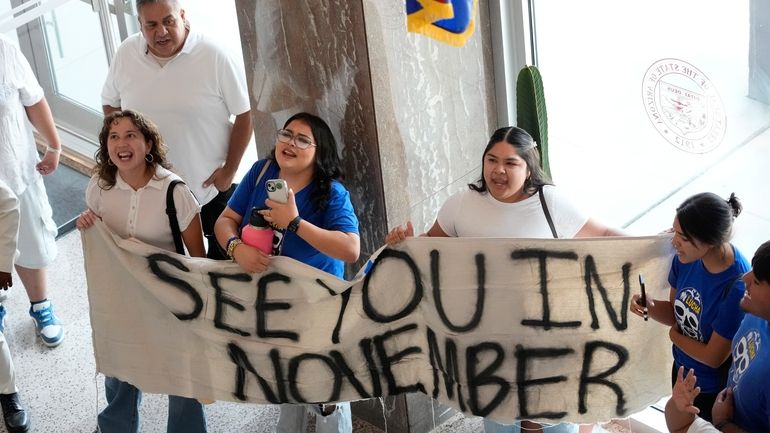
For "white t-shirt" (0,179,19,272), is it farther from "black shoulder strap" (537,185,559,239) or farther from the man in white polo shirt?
"black shoulder strap" (537,185,559,239)

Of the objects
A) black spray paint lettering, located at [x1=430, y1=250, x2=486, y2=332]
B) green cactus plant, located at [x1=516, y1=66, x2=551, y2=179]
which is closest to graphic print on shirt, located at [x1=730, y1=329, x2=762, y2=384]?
black spray paint lettering, located at [x1=430, y1=250, x2=486, y2=332]

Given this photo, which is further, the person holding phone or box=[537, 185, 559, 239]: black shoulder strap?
box=[537, 185, 559, 239]: black shoulder strap

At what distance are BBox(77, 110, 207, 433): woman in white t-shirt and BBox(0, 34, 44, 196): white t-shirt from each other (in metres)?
0.99

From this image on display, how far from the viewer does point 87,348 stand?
4.80 meters

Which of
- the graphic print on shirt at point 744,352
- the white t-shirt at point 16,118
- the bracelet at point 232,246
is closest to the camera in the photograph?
the graphic print on shirt at point 744,352

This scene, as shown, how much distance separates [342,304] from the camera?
3.41 metres

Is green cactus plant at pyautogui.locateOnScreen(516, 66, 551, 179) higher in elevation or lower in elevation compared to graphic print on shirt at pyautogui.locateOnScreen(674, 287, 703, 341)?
higher

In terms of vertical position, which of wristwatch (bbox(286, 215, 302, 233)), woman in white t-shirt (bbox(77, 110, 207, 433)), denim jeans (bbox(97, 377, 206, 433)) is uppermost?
woman in white t-shirt (bbox(77, 110, 207, 433))

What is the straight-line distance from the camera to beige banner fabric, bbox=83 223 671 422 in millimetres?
3215

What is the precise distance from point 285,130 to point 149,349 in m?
0.86

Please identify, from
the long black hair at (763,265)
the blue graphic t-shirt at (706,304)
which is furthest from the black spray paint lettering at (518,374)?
the long black hair at (763,265)

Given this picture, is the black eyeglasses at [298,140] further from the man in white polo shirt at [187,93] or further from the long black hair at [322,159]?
the man in white polo shirt at [187,93]

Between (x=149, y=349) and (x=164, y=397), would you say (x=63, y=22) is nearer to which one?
(x=164, y=397)

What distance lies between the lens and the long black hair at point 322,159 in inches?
136
